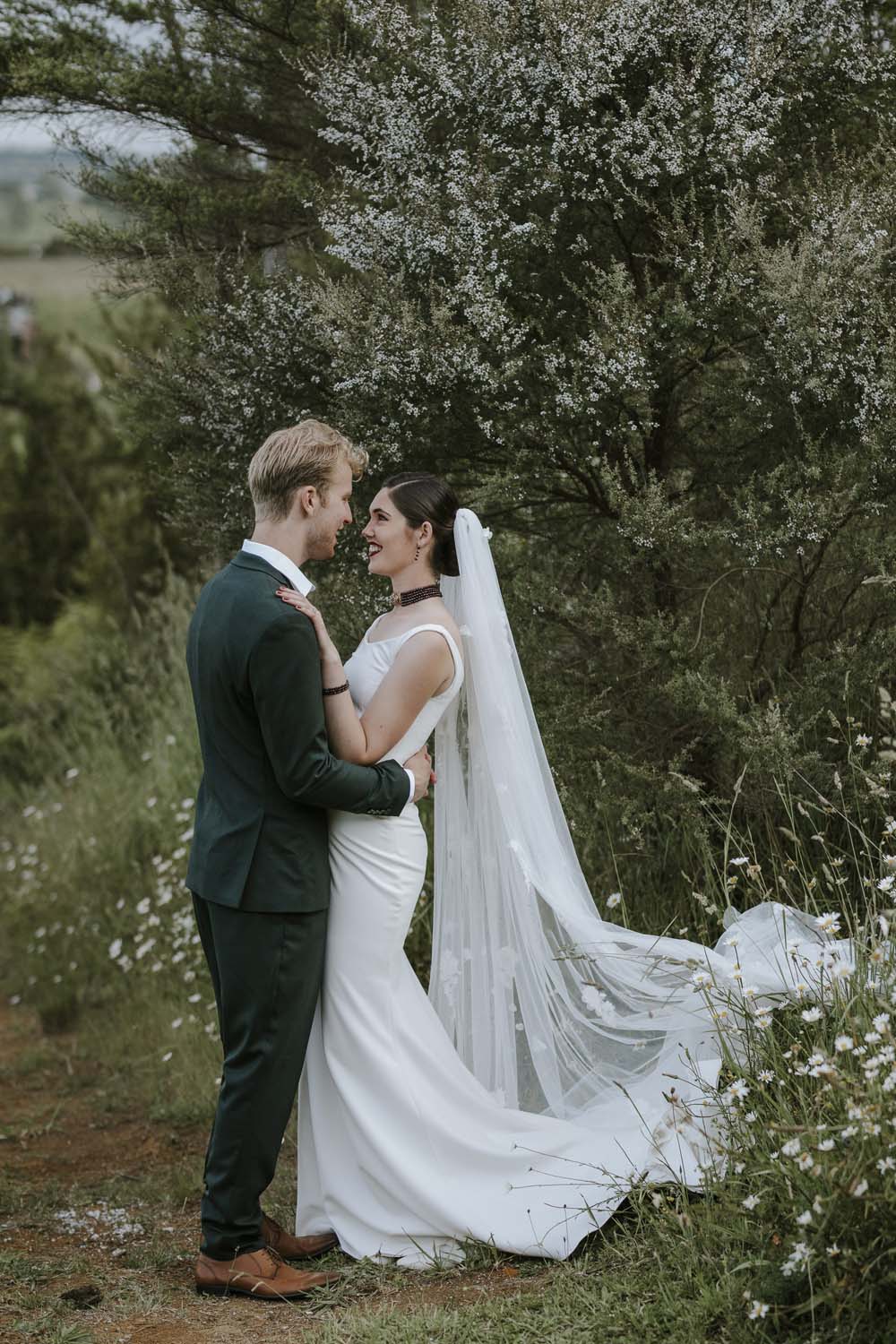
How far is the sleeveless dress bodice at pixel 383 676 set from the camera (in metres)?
4.09

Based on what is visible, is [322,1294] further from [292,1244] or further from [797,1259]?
[797,1259]

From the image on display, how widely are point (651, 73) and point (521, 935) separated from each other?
307 centimetres

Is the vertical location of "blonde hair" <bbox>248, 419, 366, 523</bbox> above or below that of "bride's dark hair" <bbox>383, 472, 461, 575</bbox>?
above

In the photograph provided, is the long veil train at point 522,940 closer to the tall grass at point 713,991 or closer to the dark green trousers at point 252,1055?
the tall grass at point 713,991

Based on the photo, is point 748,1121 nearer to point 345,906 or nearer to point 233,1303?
point 345,906

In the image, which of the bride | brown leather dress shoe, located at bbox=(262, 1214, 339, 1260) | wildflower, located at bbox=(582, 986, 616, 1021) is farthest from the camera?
wildflower, located at bbox=(582, 986, 616, 1021)

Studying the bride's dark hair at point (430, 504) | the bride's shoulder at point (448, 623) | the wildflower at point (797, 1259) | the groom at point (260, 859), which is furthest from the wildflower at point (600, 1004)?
the bride's dark hair at point (430, 504)

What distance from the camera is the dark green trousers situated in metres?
3.84

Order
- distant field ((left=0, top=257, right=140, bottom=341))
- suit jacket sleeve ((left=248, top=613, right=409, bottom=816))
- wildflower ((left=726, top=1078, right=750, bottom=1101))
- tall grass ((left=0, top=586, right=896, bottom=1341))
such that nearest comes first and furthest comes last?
1. tall grass ((left=0, top=586, right=896, bottom=1341))
2. wildflower ((left=726, top=1078, right=750, bottom=1101))
3. suit jacket sleeve ((left=248, top=613, right=409, bottom=816))
4. distant field ((left=0, top=257, right=140, bottom=341))

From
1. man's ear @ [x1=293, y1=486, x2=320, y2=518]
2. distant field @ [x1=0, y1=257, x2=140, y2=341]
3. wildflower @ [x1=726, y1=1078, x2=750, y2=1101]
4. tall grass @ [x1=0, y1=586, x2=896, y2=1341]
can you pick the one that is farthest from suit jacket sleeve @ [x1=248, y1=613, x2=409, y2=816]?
distant field @ [x1=0, y1=257, x2=140, y2=341]

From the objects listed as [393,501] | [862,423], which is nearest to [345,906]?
[393,501]

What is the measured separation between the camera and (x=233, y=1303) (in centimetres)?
380

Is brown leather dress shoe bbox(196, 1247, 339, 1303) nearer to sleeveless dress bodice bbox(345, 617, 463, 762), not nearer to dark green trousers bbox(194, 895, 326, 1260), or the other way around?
dark green trousers bbox(194, 895, 326, 1260)

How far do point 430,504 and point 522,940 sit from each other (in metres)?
1.41
